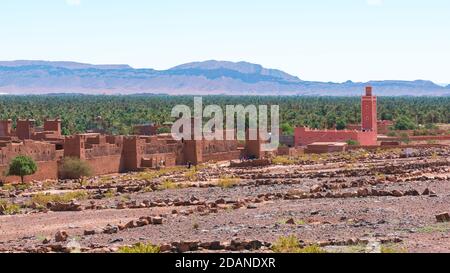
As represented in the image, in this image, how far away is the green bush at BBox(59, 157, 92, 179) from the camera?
1757 inches

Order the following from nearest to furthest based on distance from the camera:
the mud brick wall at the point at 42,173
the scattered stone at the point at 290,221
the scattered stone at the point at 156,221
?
1. the scattered stone at the point at 290,221
2. the scattered stone at the point at 156,221
3. the mud brick wall at the point at 42,173

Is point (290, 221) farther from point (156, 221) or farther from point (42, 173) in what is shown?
point (42, 173)

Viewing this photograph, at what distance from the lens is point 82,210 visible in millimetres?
28906

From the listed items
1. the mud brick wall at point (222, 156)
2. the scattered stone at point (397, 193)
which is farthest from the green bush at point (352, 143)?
the scattered stone at point (397, 193)

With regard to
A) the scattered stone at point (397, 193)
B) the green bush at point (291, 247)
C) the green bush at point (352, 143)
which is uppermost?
the green bush at point (291, 247)

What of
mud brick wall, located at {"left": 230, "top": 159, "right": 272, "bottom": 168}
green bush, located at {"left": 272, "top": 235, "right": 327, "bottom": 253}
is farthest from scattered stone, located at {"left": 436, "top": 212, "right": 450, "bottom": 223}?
mud brick wall, located at {"left": 230, "top": 159, "right": 272, "bottom": 168}

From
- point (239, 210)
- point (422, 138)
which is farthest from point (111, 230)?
point (422, 138)

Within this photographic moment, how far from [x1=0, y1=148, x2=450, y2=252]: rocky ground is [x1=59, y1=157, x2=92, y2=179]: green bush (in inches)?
38.4

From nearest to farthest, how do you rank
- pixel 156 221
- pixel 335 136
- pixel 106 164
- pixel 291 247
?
pixel 291 247 < pixel 156 221 < pixel 106 164 < pixel 335 136

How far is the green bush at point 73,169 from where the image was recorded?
44.6 metres

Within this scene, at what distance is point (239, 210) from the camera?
26.1 m

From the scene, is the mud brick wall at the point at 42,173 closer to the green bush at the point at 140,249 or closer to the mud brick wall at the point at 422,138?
the green bush at the point at 140,249

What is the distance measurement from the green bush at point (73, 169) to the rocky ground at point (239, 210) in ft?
3.20

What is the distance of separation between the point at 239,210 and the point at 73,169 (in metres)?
20.2
